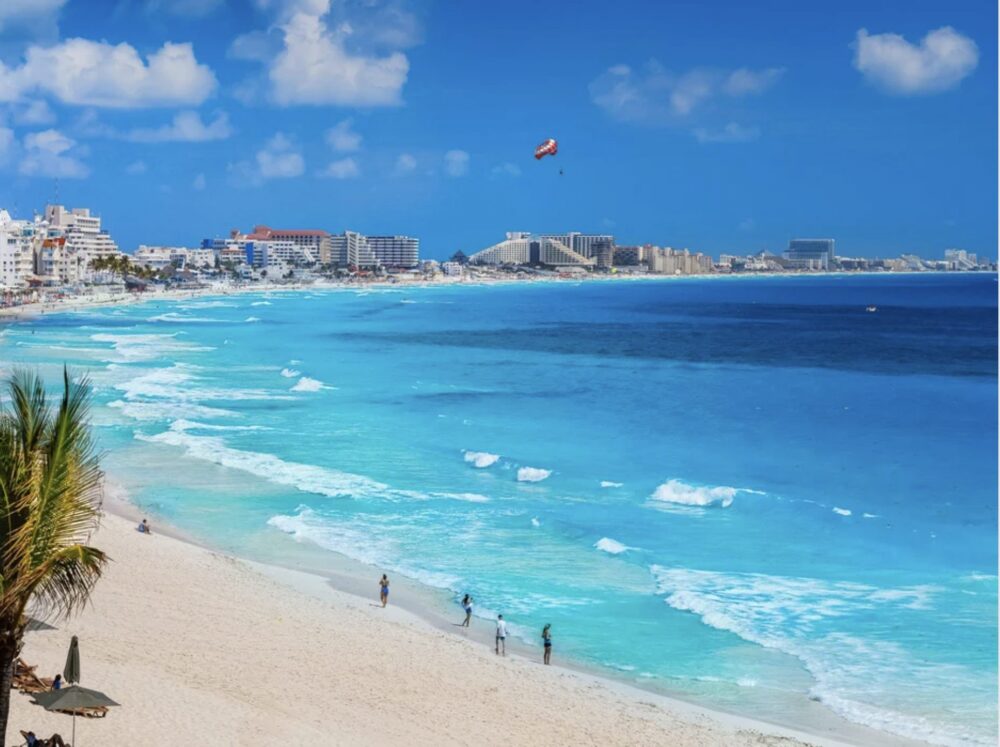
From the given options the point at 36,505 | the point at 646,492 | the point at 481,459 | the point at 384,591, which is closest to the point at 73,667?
the point at 36,505

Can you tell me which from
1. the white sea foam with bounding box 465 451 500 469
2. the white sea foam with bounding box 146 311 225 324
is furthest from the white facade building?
the white sea foam with bounding box 465 451 500 469

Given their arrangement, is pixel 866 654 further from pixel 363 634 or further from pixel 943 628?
pixel 363 634

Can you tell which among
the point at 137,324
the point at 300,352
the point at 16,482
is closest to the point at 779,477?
the point at 16,482

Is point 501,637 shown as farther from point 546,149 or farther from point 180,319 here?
point 180,319

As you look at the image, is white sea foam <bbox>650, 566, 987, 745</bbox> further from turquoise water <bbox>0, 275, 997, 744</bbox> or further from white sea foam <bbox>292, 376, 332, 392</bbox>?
white sea foam <bbox>292, 376, 332, 392</bbox>

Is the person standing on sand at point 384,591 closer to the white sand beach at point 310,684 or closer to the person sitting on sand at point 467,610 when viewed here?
the white sand beach at point 310,684
